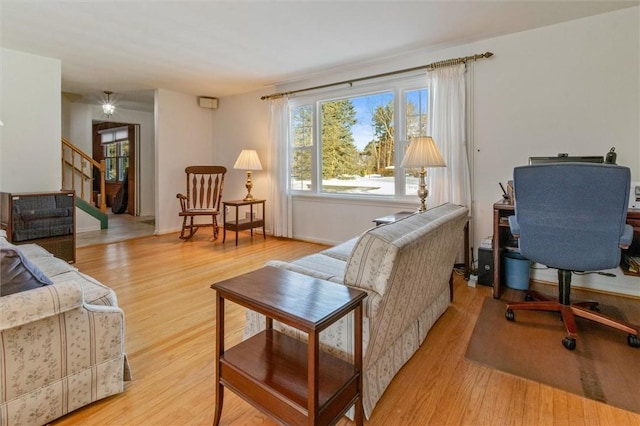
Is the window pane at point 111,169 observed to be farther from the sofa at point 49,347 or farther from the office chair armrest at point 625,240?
the office chair armrest at point 625,240

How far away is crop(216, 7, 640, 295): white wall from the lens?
270cm

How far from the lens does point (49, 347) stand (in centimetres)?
131

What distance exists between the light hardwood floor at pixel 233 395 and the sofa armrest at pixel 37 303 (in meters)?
0.51

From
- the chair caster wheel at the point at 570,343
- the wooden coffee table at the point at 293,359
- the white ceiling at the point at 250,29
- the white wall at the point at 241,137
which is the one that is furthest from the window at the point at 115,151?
the chair caster wheel at the point at 570,343

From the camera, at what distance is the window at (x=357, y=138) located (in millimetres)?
3838

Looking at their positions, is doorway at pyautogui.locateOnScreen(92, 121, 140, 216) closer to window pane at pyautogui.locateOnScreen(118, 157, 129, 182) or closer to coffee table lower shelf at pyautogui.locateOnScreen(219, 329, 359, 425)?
window pane at pyautogui.locateOnScreen(118, 157, 129, 182)

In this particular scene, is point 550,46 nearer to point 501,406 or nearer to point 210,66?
point 501,406

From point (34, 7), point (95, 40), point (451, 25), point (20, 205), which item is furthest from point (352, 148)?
point (20, 205)

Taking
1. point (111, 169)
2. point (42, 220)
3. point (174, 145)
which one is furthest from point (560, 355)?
point (111, 169)

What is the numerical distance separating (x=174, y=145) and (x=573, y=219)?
5.35 metres

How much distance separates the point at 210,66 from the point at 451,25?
9.08ft

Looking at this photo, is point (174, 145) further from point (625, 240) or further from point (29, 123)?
point (625, 240)

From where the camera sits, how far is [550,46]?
2949 mm

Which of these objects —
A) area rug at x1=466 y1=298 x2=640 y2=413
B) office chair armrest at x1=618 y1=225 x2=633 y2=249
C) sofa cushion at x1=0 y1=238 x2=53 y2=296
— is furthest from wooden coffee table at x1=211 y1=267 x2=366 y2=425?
office chair armrest at x1=618 y1=225 x2=633 y2=249
